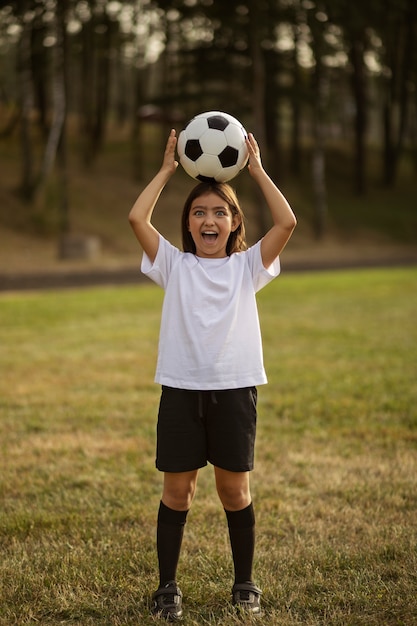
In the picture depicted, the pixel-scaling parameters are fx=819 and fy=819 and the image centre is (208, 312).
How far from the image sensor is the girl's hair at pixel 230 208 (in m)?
3.34

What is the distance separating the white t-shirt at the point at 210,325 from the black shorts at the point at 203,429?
0.05 m

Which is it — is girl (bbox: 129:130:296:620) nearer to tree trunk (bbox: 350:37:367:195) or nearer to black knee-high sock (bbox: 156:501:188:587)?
black knee-high sock (bbox: 156:501:188:587)

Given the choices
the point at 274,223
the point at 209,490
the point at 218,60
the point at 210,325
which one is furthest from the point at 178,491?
the point at 218,60

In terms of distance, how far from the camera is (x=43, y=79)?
32906 millimetres

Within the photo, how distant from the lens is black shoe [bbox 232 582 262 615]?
124 inches

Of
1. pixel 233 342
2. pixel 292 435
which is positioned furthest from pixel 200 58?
pixel 233 342

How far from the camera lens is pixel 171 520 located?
326 cm

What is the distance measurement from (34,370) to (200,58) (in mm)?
23674

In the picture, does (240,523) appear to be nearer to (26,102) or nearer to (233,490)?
(233,490)

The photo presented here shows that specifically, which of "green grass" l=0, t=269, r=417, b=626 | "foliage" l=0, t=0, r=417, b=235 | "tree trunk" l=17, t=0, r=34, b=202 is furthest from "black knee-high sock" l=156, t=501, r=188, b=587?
"tree trunk" l=17, t=0, r=34, b=202

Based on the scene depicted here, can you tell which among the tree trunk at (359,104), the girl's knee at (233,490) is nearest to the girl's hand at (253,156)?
the girl's knee at (233,490)

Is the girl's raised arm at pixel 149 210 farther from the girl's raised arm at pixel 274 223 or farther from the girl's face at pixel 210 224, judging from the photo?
the girl's raised arm at pixel 274 223

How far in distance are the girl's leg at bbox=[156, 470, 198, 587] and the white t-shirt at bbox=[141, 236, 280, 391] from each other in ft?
1.32

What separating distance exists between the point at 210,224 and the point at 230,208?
0.13 meters
